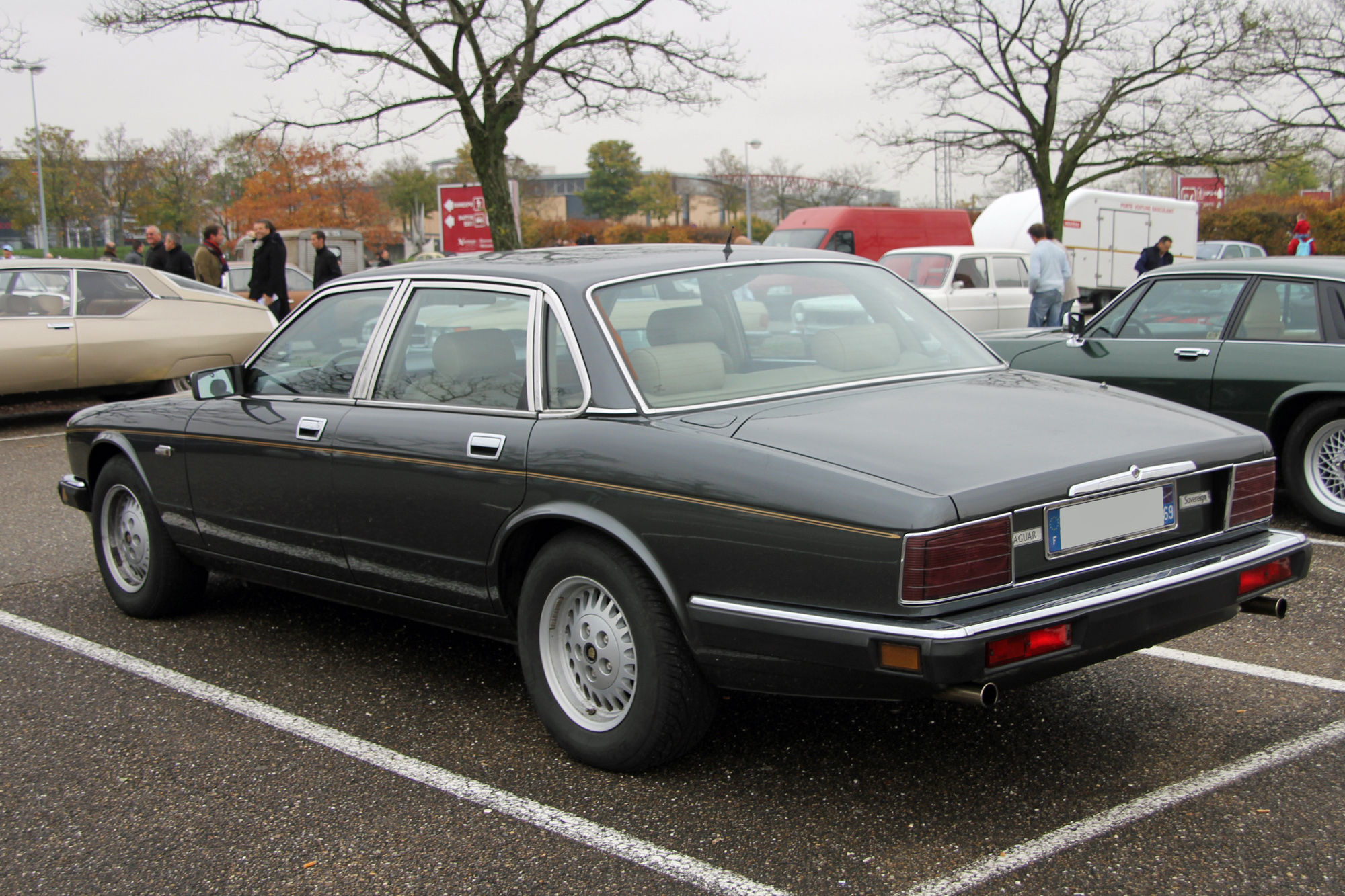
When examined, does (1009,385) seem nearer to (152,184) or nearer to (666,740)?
(666,740)

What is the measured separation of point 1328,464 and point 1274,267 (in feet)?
3.76

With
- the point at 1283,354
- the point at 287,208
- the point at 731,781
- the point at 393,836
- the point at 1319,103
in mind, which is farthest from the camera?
the point at 287,208

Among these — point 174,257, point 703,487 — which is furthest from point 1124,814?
point 174,257

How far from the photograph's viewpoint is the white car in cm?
1546

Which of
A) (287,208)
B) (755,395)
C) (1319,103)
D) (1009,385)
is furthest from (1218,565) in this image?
(287,208)

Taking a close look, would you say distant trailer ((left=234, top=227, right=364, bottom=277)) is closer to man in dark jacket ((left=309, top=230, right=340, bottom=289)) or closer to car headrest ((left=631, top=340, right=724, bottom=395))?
man in dark jacket ((left=309, top=230, right=340, bottom=289))

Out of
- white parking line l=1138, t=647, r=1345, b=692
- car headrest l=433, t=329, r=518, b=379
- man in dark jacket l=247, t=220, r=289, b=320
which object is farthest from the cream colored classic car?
white parking line l=1138, t=647, r=1345, b=692

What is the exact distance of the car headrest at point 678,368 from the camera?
131 inches

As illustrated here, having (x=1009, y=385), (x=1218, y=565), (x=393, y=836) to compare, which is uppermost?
(x=1009, y=385)

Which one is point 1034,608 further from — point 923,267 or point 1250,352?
point 923,267

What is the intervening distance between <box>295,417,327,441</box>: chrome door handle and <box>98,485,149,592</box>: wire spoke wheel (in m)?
1.29

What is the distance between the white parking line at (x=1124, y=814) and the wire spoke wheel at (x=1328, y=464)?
3077 millimetres

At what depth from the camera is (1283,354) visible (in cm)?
628

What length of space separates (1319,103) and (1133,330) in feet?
70.0
